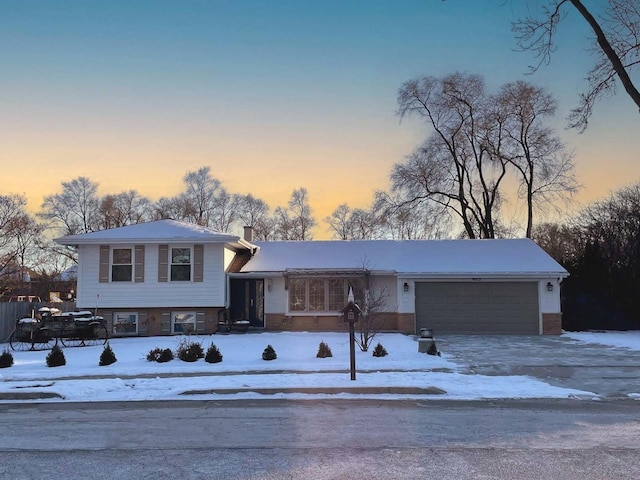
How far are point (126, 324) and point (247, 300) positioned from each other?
16.6 feet

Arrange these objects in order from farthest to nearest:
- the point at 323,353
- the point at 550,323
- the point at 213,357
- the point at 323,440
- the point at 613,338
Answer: the point at 550,323
the point at 613,338
the point at 323,353
the point at 213,357
the point at 323,440

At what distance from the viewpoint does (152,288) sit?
22875mm

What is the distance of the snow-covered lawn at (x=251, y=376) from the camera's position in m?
10.8

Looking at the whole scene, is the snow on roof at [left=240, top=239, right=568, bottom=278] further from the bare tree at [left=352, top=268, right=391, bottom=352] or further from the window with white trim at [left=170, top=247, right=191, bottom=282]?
the window with white trim at [left=170, top=247, right=191, bottom=282]

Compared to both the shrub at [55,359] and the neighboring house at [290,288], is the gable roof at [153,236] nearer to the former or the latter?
the neighboring house at [290,288]

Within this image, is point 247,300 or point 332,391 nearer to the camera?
point 332,391

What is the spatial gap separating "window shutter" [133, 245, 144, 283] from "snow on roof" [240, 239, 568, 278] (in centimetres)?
409

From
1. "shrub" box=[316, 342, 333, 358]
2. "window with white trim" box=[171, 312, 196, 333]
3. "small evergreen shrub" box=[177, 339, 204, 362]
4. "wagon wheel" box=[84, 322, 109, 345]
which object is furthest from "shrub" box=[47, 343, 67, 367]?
"window with white trim" box=[171, 312, 196, 333]

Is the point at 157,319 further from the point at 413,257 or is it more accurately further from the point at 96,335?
the point at 413,257

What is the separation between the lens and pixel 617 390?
11.1m

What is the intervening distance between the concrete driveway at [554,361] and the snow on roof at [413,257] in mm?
3038

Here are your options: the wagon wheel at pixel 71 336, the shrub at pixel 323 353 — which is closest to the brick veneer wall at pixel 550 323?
the shrub at pixel 323 353

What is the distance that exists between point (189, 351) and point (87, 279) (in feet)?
33.3

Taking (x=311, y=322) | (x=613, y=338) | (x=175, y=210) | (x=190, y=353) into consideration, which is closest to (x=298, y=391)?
(x=190, y=353)
